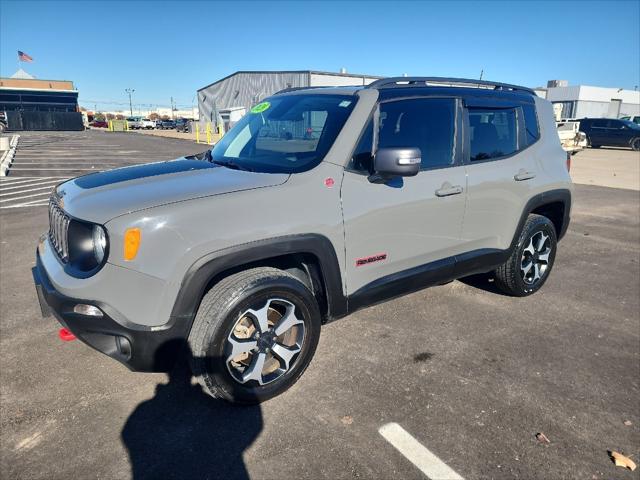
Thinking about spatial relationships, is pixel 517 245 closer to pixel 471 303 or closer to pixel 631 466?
pixel 471 303

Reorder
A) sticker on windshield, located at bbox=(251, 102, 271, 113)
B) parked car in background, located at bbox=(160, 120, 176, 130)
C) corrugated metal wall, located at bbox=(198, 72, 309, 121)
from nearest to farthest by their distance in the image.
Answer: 1. sticker on windshield, located at bbox=(251, 102, 271, 113)
2. corrugated metal wall, located at bbox=(198, 72, 309, 121)
3. parked car in background, located at bbox=(160, 120, 176, 130)

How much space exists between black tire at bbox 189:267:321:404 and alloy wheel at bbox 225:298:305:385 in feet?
0.10

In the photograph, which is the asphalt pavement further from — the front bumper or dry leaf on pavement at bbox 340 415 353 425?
the front bumper


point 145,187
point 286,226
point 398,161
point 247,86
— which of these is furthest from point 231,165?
point 247,86

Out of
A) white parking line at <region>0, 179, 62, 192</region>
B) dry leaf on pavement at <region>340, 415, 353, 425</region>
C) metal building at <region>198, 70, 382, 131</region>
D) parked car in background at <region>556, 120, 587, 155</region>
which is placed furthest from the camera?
metal building at <region>198, 70, 382, 131</region>

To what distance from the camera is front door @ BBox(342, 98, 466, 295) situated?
116 inches

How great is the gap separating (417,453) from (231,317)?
1.25 metres

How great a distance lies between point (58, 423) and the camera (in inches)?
102

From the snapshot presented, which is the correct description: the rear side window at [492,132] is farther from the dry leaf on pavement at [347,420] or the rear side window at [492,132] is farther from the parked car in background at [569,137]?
the parked car in background at [569,137]

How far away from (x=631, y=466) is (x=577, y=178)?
13675 mm

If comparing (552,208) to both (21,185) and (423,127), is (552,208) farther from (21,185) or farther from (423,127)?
(21,185)

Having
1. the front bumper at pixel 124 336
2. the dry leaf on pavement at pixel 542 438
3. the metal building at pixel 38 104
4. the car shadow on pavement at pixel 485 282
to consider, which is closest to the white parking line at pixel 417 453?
the dry leaf on pavement at pixel 542 438

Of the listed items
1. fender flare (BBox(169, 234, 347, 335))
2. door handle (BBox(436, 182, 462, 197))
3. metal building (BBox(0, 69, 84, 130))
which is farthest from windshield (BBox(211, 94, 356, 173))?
metal building (BBox(0, 69, 84, 130))

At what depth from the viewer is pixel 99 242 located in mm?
2426
